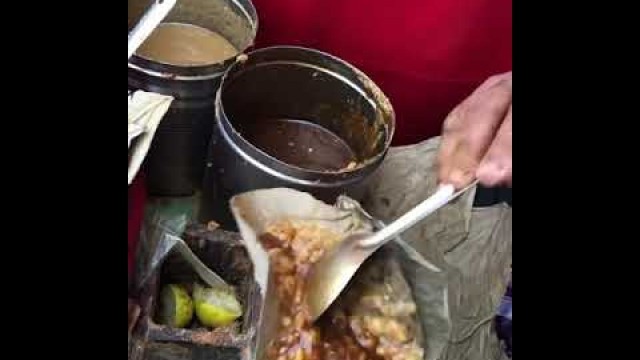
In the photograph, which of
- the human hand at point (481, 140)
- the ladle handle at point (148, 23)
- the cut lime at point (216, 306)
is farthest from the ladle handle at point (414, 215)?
the ladle handle at point (148, 23)

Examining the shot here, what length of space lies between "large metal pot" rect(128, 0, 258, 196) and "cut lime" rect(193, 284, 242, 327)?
0.09m

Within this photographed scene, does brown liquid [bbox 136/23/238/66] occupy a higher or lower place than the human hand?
higher

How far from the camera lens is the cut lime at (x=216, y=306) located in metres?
0.89

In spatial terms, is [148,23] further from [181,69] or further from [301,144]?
[301,144]

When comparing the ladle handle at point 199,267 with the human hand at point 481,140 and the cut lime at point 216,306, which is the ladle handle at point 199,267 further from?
the human hand at point 481,140

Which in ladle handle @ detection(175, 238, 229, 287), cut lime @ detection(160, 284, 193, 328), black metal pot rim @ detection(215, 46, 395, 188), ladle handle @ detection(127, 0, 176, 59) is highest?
ladle handle @ detection(127, 0, 176, 59)

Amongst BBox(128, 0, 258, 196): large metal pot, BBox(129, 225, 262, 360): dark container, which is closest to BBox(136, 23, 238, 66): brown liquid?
BBox(128, 0, 258, 196): large metal pot

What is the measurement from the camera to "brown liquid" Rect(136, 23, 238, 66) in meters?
0.86

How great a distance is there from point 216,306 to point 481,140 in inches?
10.3

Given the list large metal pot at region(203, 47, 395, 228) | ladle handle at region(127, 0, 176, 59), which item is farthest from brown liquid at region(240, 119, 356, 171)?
ladle handle at region(127, 0, 176, 59)

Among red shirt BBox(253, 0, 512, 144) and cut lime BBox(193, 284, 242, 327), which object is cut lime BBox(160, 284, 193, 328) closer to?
cut lime BBox(193, 284, 242, 327)
